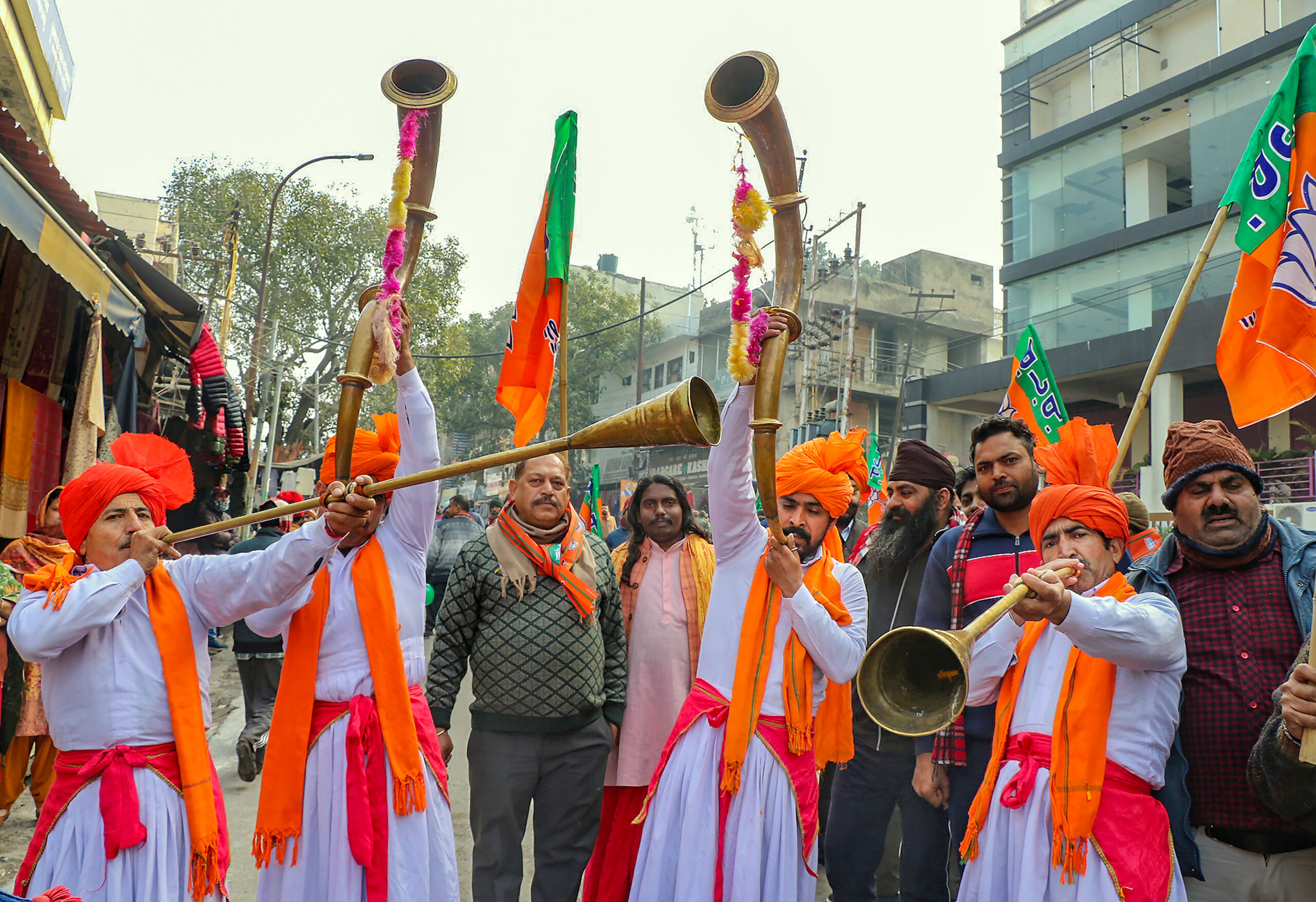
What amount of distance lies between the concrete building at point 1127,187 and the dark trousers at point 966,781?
16870 millimetres

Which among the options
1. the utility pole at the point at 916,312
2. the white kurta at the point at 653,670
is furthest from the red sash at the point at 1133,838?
the utility pole at the point at 916,312

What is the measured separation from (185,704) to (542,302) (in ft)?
9.06

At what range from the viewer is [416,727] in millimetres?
3416

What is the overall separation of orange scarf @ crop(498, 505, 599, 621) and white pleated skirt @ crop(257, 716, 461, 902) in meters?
1.07

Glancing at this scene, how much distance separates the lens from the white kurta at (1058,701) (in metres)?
2.64

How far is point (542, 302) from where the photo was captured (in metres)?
5.14

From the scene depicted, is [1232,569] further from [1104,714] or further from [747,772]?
[747,772]

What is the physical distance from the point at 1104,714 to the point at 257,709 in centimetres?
590

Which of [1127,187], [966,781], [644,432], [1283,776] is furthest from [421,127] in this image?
[1127,187]

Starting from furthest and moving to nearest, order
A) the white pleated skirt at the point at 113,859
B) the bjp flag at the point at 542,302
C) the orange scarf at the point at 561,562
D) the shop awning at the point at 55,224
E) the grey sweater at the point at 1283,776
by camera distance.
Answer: the bjp flag at the point at 542,302, the shop awning at the point at 55,224, the orange scarf at the point at 561,562, the white pleated skirt at the point at 113,859, the grey sweater at the point at 1283,776

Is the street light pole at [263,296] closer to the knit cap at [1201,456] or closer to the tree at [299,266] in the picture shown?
the tree at [299,266]

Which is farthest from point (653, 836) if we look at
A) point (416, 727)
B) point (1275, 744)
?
point (1275, 744)

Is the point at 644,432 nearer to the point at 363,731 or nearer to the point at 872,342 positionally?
the point at 363,731

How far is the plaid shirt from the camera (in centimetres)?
288
